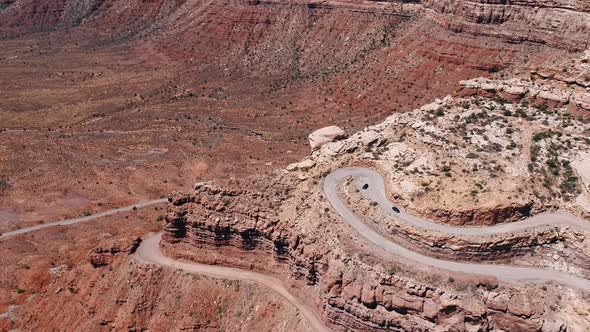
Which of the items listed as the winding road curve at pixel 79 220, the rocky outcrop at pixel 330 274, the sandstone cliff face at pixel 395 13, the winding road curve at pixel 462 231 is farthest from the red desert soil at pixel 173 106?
the winding road curve at pixel 462 231

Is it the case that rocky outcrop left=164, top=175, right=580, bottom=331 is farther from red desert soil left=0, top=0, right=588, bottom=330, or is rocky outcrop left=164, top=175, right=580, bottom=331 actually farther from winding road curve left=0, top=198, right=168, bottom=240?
winding road curve left=0, top=198, right=168, bottom=240

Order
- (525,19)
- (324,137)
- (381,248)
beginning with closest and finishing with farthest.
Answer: (381,248) < (324,137) < (525,19)

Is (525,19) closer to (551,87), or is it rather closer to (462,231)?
(551,87)

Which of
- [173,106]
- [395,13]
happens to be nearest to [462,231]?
[173,106]

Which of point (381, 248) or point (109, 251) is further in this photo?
point (109, 251)

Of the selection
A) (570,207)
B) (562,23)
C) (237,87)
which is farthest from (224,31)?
(570,207)

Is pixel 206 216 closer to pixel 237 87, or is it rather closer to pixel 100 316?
pixel 100 316

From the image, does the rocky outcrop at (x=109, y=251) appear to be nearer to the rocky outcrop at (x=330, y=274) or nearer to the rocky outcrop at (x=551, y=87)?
the rocky outcrop at (x=330, y=274)
